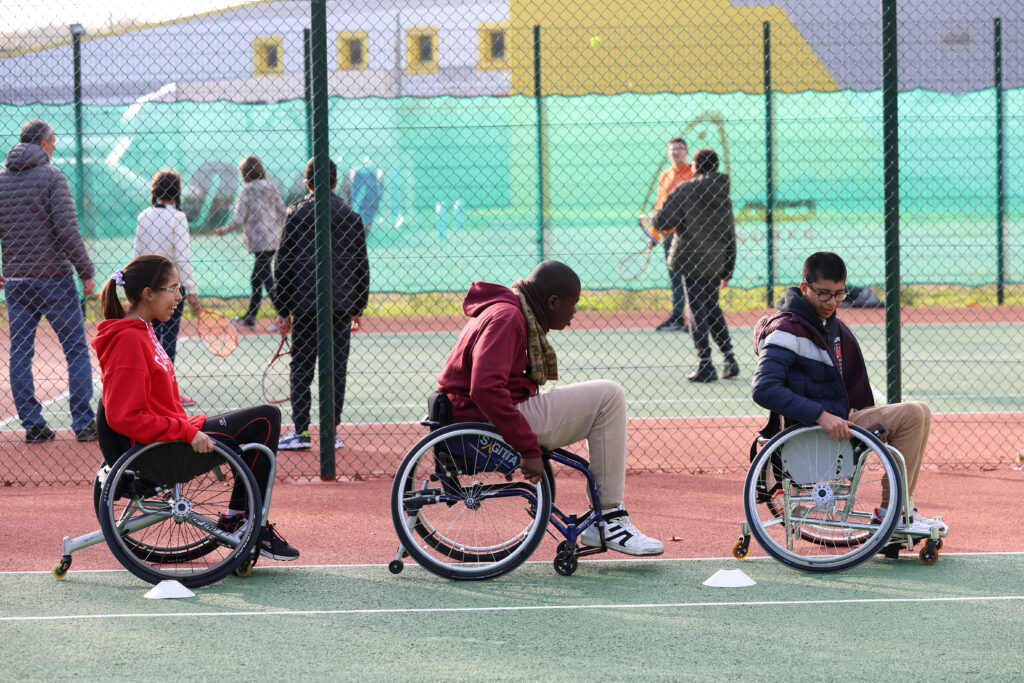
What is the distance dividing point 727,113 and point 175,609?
35.0 feet

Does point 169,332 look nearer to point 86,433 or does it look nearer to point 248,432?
point 86,433

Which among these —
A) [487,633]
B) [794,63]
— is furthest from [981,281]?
[487,633]

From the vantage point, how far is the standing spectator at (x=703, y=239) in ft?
30.6

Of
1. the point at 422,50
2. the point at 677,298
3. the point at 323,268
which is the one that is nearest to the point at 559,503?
the point at 323,268

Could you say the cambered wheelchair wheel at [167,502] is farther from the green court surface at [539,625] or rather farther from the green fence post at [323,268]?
the green fence post at [323,268]

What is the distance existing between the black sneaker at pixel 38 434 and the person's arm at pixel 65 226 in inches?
39.4

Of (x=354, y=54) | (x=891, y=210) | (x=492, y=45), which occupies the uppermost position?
(x=354, y=54)

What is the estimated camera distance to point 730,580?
179 inches

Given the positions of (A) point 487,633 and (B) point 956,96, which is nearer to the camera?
(A) point 487,633

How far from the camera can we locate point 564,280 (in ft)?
15.3

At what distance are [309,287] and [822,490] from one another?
3224 mm

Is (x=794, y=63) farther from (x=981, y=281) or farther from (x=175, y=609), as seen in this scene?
(x=175, y=609)

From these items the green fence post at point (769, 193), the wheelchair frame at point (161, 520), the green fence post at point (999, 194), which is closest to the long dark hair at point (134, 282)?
the wheelchair frame at point (161, 520)

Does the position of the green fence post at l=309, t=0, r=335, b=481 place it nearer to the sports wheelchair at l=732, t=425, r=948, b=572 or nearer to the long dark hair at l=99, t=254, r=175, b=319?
the long dark hair at l=99, t=254, r=175, b=319
